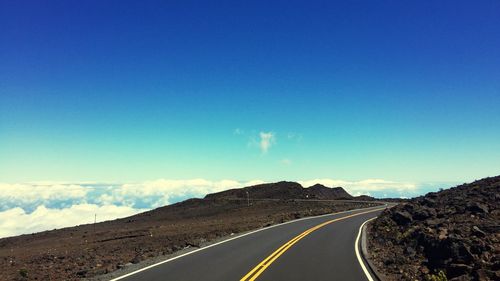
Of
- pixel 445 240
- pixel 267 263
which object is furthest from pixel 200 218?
pixel 445 240

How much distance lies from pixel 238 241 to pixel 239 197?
183 ft

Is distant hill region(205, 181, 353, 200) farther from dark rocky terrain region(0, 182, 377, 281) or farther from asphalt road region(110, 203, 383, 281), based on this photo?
asphalt road region(110, 203, 383, 281)

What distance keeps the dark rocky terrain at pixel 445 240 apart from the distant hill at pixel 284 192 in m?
46.9

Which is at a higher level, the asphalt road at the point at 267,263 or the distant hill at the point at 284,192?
the distant hill at the point at 284,192

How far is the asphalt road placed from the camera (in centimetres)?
1273

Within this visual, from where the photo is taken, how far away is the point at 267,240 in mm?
22562

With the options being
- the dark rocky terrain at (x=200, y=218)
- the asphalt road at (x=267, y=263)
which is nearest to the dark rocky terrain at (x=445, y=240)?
the asphalt road at (x=267, y=263)

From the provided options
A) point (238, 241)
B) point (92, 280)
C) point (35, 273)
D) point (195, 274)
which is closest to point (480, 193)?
point (238, 241)

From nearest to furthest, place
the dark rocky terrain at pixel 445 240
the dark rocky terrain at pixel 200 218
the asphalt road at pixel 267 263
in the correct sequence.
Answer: the asphalt road at pixel 267 263, the dark rocky terrain at pixel 445 240, the dark rocky terrain at pixel 200 218

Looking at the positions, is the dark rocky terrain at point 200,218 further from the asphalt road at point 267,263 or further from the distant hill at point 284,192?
the asphalt road at point 267,263

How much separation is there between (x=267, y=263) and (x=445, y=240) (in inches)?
284

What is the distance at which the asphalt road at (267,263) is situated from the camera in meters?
12.7

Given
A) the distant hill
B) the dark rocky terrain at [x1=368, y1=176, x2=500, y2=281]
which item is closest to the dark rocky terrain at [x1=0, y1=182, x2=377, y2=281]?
the distant hill

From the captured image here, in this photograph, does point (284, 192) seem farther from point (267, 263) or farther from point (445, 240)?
point (267, 263)
